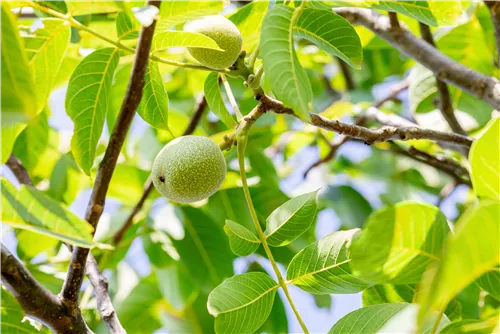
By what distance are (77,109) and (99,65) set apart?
0.35 ft

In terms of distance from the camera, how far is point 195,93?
9.65 ft

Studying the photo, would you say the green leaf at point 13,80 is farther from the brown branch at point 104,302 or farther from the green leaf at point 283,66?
the brown branch at point 104,302

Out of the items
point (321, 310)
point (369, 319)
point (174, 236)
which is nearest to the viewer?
point (369, 319)

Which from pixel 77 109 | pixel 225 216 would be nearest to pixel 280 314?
pixel 225 216

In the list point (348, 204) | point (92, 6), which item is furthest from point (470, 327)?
point (348, 204)

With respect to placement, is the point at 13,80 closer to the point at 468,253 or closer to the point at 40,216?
the point at 40,216

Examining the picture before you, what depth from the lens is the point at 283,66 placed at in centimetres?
92

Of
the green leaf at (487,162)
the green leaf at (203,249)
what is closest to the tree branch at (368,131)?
the green leaf at (487,162)

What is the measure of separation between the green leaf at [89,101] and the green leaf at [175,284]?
1023 mm

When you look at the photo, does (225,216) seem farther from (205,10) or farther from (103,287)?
(205,10)

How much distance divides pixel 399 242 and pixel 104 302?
2.49 feet

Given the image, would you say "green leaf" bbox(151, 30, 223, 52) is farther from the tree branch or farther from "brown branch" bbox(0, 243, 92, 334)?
"brown branch" bbox(0, 243, 92, 334)

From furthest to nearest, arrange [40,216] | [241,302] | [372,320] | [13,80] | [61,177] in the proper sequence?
1. [61,177]
2. [241,302]
3. [372,320]
4. [40,216]
5. [13,80]

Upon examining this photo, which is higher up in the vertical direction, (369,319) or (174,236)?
(369,319)
